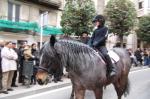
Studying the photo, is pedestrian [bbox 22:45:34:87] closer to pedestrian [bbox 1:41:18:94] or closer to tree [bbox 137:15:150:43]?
pedestrian [bbox 1:41:18:94]

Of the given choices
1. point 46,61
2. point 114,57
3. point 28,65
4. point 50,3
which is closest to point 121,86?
point 114,57

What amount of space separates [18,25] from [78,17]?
6.25 m

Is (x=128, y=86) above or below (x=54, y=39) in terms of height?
below

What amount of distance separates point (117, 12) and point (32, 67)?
20681mm

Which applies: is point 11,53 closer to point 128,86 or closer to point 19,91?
point 19,91

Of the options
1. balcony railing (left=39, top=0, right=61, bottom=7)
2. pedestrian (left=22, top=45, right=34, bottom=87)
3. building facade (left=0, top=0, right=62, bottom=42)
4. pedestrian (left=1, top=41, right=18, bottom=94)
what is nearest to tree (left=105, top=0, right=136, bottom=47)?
building facade (left=0, top=0, right=62, bottom=42)

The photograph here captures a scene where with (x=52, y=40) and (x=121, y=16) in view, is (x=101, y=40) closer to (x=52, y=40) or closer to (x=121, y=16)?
(x=52, y=40)

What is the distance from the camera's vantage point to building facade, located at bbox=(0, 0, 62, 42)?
2525 cm

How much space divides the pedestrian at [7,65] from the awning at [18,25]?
11.5m

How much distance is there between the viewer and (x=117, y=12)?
33188 mm

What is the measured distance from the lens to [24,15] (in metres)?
27.5

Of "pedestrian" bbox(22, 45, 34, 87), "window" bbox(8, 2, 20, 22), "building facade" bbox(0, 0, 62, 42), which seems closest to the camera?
"pedestrian" bbox(22, 45, 34, 87)

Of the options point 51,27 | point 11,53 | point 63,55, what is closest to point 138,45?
point 51,27

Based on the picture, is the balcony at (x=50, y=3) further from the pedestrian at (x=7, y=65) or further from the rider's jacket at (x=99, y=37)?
the rider's jacket at (x=99, y=37)
